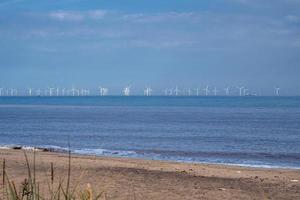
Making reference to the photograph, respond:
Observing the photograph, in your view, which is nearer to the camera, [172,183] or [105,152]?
[172,183]

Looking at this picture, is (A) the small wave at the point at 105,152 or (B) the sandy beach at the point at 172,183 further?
(A) the small wave at the point at 105,152

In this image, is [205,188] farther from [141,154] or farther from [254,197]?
[141,154]

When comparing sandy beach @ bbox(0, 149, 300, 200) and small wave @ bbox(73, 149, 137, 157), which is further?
small wave @ bbox(73, 149, 137, 157)

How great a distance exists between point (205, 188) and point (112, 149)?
18266 mm

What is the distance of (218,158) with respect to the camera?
26.9 metres

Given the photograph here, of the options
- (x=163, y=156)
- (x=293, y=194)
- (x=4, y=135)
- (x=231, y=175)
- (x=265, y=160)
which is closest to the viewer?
(x=293, y=194)

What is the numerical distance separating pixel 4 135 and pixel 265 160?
24.7m

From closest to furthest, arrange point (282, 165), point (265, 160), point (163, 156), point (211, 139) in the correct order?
point (282, 165) < point (265, 160) < point (163, 156) < point (211, 139)

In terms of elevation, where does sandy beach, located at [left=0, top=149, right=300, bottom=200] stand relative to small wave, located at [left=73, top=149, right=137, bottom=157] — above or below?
above

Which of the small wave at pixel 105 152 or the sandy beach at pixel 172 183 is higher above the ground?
the sandy beach at pixel 172 183

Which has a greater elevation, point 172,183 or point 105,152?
point 172,183

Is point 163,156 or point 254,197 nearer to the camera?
point 254,197

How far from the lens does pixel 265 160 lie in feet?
85.2

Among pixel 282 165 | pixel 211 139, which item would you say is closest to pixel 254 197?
pixel 282 165
